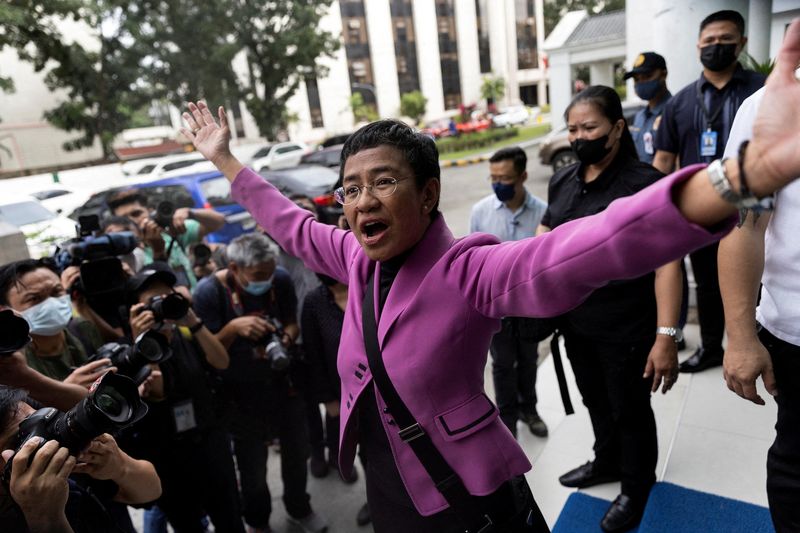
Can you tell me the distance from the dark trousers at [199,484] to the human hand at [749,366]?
6.79 ft

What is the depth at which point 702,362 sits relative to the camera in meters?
3.56

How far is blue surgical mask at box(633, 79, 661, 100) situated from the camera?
160 inches

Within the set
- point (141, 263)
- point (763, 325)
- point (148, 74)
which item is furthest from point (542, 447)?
point (148, 74)

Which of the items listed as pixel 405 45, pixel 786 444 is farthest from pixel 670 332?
pixel 405 45

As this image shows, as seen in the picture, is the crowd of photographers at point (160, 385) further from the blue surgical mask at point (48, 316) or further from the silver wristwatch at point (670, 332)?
the silver wristwatch at point (670, 332)

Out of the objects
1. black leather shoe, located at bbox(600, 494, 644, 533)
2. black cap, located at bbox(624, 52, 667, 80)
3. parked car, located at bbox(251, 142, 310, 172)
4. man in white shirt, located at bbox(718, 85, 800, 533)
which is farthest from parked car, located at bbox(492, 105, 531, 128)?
man in white shirt, located at bbox(718, 85, 800, 533)

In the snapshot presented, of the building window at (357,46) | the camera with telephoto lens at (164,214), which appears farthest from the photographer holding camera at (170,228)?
the building window at (357,46)

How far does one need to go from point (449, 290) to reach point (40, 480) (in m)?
0.97

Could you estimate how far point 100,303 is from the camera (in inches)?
104

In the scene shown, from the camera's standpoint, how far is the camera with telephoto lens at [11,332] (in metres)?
1.62

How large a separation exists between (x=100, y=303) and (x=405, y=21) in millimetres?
40903

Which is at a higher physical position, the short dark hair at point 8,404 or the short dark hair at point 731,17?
the short dark hair at point 731,17

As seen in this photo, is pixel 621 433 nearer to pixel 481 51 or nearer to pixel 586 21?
pixel 586 21

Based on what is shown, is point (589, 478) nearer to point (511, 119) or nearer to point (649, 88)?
point (649, 88)
